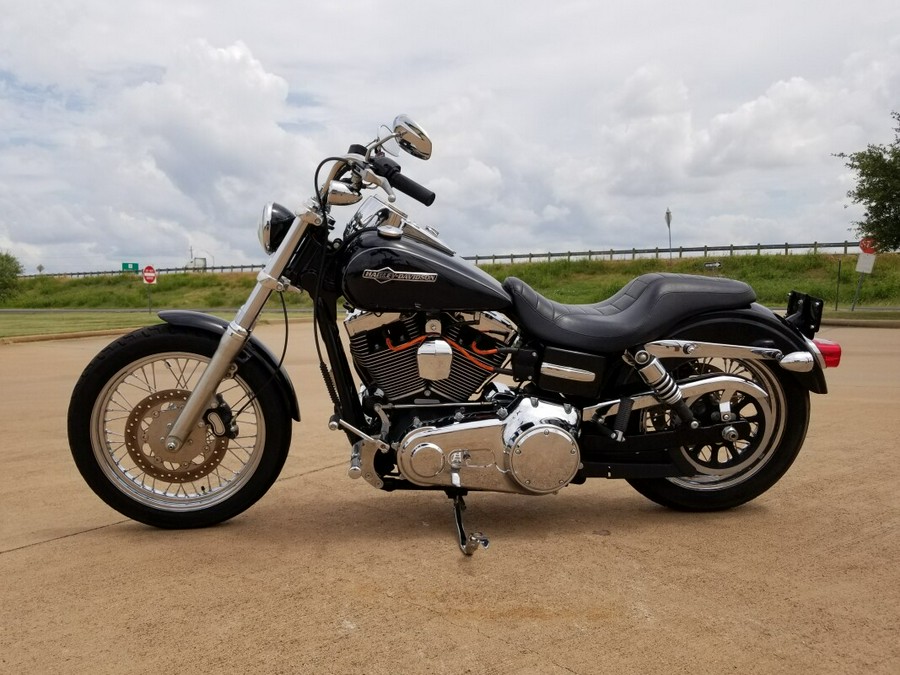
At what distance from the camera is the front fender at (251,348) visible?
3.63m

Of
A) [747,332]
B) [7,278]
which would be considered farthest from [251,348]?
[7,278]

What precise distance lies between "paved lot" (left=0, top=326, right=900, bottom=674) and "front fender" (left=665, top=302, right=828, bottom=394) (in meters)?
0.65

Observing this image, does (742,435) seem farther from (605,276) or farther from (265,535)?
(605,276)

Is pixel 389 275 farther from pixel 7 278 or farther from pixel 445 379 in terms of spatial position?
pixel 7 278

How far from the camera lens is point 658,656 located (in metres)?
2.44

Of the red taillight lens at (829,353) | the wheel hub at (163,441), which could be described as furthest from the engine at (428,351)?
the red taillight lens at (829,353)

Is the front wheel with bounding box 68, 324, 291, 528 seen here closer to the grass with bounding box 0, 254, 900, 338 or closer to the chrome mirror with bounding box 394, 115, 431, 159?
the chrome mirror with bounding box 394, 115, 431, 159

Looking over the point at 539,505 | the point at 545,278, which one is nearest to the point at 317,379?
the point at 539,505

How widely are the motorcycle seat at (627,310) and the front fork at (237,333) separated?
0.92m

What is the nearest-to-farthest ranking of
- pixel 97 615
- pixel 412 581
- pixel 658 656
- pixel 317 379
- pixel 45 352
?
pixel 658 656 → pixel 97 615 → pixel 412 581 → pixel 317 379 → pixel 45 352

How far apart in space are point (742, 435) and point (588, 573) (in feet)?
3.98

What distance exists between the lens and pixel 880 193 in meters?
22.7

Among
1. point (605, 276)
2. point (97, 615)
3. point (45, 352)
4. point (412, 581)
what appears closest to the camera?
point (97, 615)

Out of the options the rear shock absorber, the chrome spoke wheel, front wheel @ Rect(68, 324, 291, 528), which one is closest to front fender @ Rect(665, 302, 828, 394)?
the rear shock absorber
